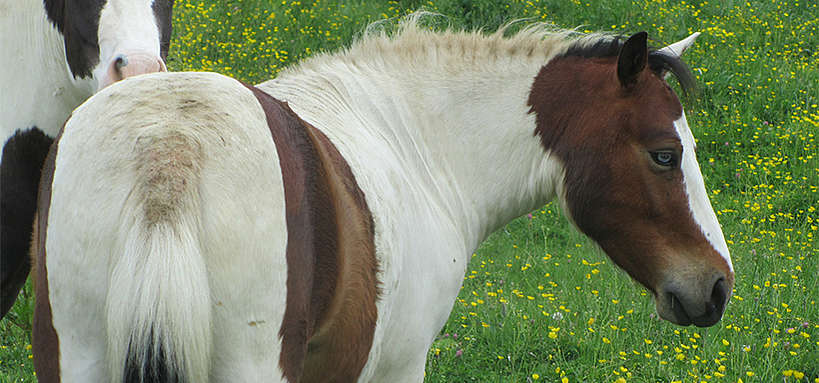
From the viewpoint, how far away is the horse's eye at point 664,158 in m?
2.43

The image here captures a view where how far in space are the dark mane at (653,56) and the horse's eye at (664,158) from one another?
321 mm

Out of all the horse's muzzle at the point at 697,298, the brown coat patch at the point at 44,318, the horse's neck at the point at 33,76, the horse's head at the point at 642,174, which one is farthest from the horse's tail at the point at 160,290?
the horse's muzzle at the point at 697,298

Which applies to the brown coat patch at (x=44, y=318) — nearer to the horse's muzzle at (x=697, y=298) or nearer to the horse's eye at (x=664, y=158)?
the horse's eye at (x=664, y=158)

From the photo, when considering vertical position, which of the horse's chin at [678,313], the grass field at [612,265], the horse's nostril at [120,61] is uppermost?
the horse's nostril at [120,61]

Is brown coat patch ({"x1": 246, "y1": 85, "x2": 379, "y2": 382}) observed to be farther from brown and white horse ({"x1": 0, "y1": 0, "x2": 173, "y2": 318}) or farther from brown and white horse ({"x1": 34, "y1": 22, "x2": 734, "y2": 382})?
brown and white horse ({"x1": 0, "y1": 0, "x2": 173, "y2": 318})

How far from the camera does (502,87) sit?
8.60 ft

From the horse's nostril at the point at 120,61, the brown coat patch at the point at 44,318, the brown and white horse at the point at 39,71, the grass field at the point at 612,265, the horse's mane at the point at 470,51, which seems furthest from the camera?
the grass field at the point at 612,265

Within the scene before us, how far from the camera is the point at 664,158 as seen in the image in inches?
95.7

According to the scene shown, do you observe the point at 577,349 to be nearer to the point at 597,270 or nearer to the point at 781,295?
the point at 597,270

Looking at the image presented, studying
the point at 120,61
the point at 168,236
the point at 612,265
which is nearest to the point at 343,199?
the point at 168,236

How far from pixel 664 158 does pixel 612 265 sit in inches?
19.5

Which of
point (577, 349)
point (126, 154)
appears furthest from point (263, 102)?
point (577, 349)

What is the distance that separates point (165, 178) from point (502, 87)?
1.47 meters

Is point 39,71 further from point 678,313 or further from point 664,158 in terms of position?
point 678,313
